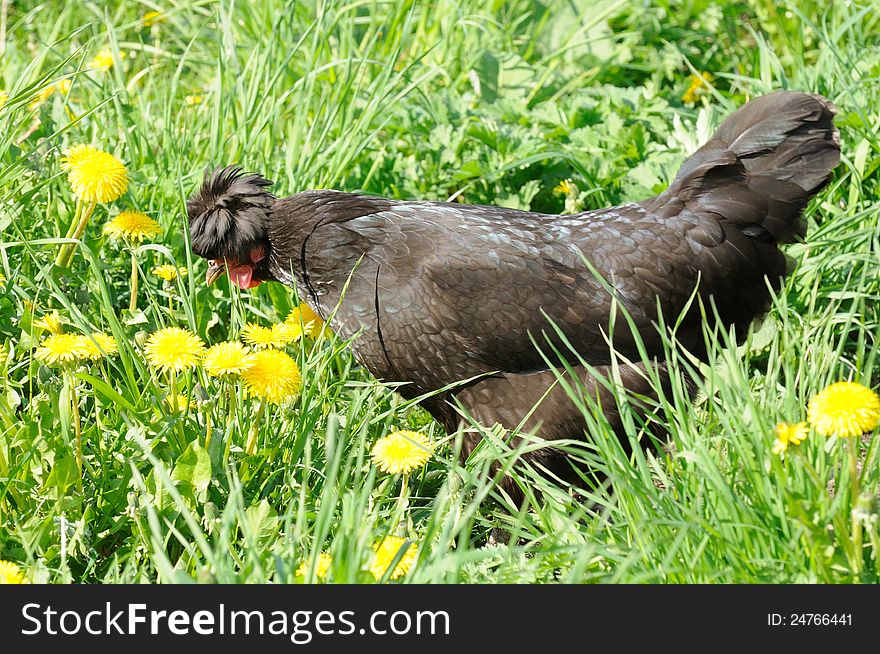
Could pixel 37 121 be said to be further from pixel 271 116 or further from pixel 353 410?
pixel 353 410

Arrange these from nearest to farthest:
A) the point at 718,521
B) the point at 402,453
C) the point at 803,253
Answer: the point at 718,521, the point at 402,453, the point at 803,253

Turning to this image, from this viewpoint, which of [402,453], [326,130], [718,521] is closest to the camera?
[718,521]

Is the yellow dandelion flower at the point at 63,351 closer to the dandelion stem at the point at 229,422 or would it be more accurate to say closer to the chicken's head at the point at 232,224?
the dandelion stem at the point at 229,422

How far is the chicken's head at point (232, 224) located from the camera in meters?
3.26

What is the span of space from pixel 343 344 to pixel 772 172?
1464mm

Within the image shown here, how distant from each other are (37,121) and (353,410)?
2.19m

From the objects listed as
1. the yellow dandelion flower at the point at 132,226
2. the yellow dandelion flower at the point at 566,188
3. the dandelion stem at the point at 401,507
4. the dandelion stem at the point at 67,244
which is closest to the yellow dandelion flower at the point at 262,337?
the yellow dandelion flower at the point at 132,226

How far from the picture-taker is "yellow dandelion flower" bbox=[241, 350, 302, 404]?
257 cm

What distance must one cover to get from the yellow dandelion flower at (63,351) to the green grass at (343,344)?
0.09 m

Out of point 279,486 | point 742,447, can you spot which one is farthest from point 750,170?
point 279,486

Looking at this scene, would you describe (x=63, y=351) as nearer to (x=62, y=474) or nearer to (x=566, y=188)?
(x=62, y=474)

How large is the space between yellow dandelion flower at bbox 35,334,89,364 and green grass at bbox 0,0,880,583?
0.09 metres

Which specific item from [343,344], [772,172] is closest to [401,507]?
[343,344]

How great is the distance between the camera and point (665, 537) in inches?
89.0
